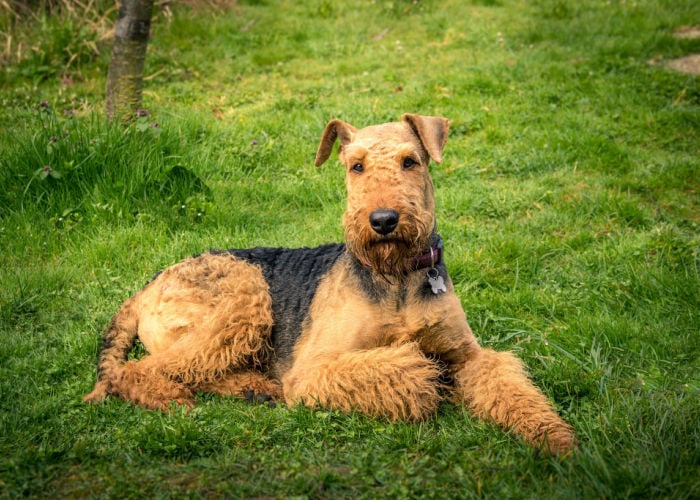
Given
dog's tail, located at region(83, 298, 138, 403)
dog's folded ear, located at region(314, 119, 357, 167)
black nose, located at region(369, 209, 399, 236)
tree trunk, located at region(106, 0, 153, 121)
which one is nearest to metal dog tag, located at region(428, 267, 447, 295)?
black nose, located at region(369, 209, 399, 236)

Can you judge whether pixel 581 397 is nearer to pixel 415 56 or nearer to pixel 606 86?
pixel 606 86

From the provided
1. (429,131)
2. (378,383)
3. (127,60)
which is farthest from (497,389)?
(127,60)

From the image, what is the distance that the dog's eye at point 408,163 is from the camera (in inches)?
131

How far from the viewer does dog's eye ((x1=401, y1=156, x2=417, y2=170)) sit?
332 cm

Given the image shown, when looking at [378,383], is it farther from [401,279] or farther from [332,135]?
[332,135]

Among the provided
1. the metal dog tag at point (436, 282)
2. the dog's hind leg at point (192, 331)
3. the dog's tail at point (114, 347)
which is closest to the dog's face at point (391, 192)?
the metal dog tag at point (436, 282)

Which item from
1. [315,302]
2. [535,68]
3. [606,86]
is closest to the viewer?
[315,302]

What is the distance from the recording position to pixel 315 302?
143 inches

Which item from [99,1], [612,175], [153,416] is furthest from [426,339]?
[99,1]

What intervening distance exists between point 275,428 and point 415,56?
6602 millimetres

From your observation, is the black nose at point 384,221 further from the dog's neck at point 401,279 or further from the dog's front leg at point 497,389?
the dog's front leg at point 497,389

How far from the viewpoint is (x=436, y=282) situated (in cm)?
331

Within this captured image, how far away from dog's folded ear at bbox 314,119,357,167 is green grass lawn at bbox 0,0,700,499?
4.11 ft

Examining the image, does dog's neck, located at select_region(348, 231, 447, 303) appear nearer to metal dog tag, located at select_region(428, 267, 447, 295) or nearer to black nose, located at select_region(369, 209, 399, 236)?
metal dog tag, located at select_region(428, 267, 447, 295)
